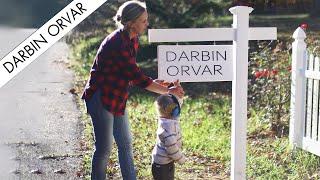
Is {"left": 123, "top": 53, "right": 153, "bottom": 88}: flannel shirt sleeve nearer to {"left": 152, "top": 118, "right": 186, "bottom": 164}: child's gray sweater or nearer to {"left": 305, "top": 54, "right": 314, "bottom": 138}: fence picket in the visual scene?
{"left": 152, "top": 118, "right": 186, "bottom": 164}: child's gray sweater

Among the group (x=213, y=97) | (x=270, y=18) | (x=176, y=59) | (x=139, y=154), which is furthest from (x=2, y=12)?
(x=270, y=18)

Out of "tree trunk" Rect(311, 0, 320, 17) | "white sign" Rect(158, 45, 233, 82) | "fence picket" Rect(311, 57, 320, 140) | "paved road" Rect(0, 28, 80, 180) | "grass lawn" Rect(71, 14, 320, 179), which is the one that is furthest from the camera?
"tree trunk" Rect(311, 0, 320, 17)

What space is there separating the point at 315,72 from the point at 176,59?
5.76 feet

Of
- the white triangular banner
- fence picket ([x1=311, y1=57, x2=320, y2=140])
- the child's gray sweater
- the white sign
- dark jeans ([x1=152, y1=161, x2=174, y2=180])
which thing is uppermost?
the white triangular banner

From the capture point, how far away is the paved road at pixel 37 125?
512cm

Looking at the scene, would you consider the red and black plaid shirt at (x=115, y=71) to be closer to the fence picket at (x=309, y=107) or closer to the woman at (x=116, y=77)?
the woman at (x=116, y=77)

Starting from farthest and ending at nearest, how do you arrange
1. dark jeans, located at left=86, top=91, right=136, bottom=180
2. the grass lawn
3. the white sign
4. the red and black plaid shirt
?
the grass lawn
the white sign
dark jeans, located at left=86, top=91, right=136, bottom=180
the red and black plaid shirt

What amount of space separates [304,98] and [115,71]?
2359 mm

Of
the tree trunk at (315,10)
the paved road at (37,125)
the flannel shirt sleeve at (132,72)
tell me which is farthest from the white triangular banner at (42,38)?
the tree trunk at (315,10)

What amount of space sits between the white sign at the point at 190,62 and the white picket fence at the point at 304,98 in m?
1.50

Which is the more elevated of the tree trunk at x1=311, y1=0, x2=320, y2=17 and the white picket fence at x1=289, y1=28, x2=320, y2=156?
the tree trunk at x1=311, y1=0, x2=320, y2=17

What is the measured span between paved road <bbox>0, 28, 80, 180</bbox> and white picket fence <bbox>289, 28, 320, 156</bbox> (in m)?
2.07

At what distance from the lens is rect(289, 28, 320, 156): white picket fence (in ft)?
17.2

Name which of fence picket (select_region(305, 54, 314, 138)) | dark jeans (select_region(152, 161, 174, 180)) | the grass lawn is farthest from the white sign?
fence picket (select_region(305, 54, 314, 138))
